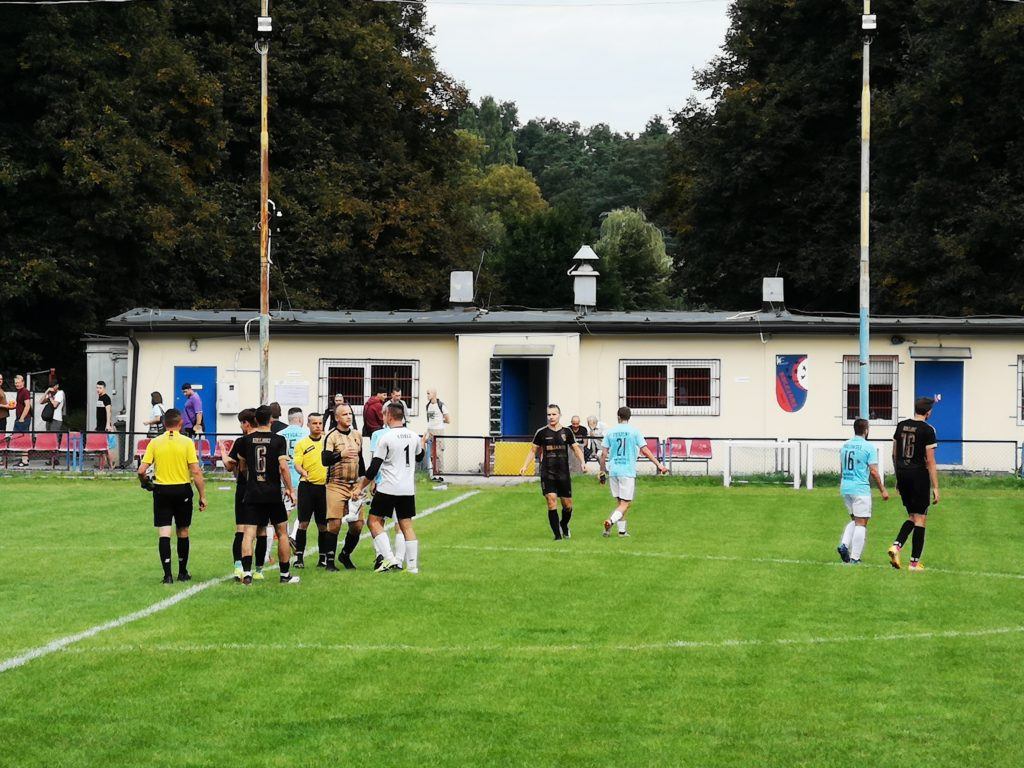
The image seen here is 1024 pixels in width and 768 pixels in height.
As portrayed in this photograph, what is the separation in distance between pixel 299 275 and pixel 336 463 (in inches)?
1321

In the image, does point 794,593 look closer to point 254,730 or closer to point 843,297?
point 254,730

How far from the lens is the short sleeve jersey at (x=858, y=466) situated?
19031mm

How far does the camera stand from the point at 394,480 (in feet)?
57.1

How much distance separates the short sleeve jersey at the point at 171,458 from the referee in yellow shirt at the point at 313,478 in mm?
1515

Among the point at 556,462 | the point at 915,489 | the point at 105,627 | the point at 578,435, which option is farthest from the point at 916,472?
the point at 578,435

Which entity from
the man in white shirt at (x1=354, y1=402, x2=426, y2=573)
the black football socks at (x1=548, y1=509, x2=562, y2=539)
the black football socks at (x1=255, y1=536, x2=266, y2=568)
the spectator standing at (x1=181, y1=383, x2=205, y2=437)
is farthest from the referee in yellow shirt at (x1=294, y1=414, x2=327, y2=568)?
the spectator standing at (x1=181, y1=383, x2=205, y2=437)

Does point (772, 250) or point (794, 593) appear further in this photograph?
point (772, 250)

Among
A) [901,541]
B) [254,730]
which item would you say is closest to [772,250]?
[901,541]

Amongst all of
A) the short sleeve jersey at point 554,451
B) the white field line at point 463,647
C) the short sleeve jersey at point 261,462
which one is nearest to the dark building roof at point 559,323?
the short sleeve jersey at point 554,451

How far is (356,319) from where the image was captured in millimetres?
35938

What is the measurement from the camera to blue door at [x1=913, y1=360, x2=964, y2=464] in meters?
35.1

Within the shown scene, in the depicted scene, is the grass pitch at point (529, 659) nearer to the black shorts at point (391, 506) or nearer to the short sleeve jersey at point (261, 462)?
the black shorts at point (391, 506)

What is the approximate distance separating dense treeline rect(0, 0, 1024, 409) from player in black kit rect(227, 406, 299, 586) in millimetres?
27831

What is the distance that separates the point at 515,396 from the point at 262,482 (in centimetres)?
2062
